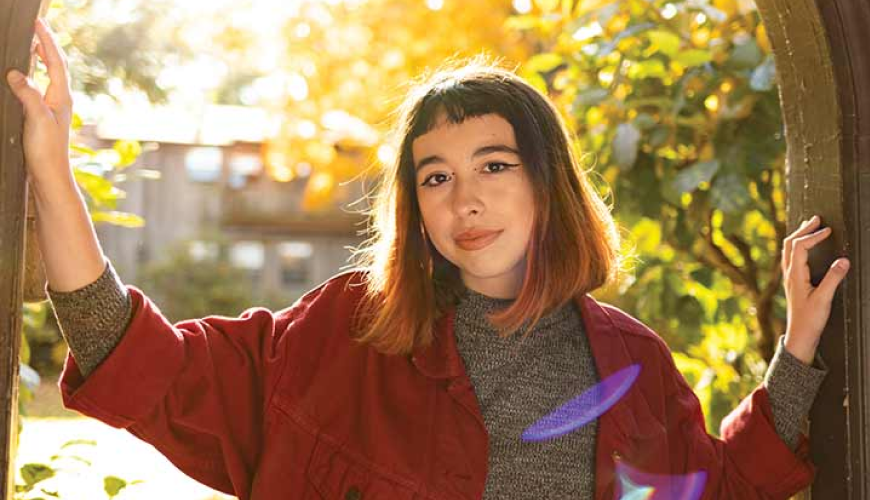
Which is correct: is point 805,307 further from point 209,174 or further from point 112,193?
point 209,174

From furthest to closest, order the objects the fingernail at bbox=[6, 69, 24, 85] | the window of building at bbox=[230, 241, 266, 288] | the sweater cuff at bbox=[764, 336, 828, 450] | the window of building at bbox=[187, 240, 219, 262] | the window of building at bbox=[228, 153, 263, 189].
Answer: the window of building at bbox=[228, 153, 263, 189]
the window of building at bbox=[230, 241, 266, 288]
the window of building at bbox=[187, 240, 219, 262]
the sweater cuff at bbox=[764, 336, 828, 450]
the fingernail at bbox=[6, 69, 24, 85]

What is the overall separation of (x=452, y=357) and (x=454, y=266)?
8.6 inches

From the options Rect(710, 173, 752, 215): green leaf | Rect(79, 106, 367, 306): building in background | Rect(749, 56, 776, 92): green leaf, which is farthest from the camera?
Rect(79, 106, 367, 306): building in background

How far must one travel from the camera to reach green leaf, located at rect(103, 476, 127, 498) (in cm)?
198

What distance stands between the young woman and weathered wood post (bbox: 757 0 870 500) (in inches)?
1.4

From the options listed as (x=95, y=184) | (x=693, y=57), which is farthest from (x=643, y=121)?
(x=95, y=184)

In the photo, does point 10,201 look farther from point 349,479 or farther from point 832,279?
point 832,279

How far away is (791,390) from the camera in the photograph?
6.29 feet

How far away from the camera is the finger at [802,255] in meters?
1.86

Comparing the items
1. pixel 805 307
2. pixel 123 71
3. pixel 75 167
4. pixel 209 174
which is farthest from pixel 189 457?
pixel 209 174

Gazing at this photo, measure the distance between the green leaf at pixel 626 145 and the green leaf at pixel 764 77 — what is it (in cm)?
32

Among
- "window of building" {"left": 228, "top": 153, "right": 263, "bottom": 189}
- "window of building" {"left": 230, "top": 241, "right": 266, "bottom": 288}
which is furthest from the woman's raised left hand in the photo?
"window of building" {"left": 228, "top": 153, "right": 263, "bottom": 189}

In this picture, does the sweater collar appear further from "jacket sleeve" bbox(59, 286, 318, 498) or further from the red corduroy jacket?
"jacket sleeve" bbox(59, 286, 318, 498)

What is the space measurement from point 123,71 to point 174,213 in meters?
10.8
